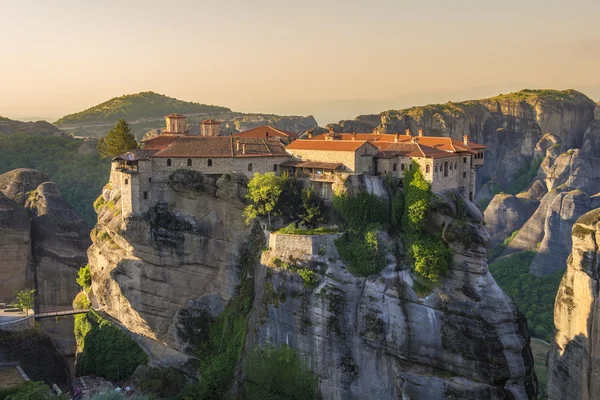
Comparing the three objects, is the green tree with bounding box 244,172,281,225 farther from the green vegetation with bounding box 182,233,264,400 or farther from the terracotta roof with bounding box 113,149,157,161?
the terracotta roof with bounding box 113,149,157,161

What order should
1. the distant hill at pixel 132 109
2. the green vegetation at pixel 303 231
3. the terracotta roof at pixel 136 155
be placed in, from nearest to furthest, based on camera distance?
the green vegetation at pixel 303 231
the terracotta roof at pixel 136 155
the distant hill at pixel 132 109

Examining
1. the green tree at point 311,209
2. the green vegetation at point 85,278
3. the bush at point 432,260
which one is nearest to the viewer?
the bush at point 432,260

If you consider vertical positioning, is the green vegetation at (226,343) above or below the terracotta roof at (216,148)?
below

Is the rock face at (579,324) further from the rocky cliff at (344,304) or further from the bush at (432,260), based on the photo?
the bush at (432,260)

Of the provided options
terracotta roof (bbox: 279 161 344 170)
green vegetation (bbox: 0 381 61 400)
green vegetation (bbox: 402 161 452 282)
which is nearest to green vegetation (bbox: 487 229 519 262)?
green vegetation (bbox: 402 161 452 282)

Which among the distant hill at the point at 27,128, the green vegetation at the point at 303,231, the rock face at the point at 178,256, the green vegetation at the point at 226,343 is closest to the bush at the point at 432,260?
the green vegetation at the point at 303,231

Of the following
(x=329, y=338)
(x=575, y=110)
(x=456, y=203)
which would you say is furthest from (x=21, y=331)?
(x=575, y=110)

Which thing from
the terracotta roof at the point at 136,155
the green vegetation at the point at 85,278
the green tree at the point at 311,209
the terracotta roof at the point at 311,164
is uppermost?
the terracotta roof at the point at 136,155

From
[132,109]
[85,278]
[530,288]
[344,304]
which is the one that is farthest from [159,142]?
[132,109]
